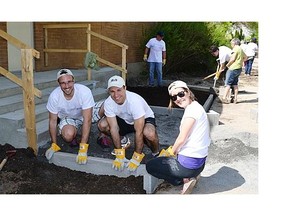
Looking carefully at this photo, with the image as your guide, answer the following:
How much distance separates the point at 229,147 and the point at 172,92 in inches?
74.2

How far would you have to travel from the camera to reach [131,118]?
400 cm

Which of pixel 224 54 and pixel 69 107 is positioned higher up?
pixel 224 54

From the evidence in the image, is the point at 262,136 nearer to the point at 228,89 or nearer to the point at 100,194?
the point at 100,194

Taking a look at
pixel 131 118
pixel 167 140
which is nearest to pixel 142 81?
pixel 167 140

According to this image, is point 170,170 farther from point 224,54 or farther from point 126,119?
point 224,54

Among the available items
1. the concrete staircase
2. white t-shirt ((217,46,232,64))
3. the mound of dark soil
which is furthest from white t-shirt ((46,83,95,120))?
white t-shirt ((217,46,232,64))

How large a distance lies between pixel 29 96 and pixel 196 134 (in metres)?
2.05

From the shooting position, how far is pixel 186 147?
314 cm

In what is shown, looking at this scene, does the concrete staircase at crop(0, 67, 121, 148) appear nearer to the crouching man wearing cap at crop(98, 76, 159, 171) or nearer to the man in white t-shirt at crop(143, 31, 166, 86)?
the crouching man wearing cap at crop(98, 76, 159, 171)

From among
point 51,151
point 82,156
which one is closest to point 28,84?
point 51,151

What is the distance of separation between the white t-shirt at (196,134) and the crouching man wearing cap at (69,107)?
1237 mm

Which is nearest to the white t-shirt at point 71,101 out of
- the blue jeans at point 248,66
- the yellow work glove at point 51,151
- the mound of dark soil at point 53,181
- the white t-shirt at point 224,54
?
the yellow work glove at point 51,151

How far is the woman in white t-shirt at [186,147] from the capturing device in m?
3.04
